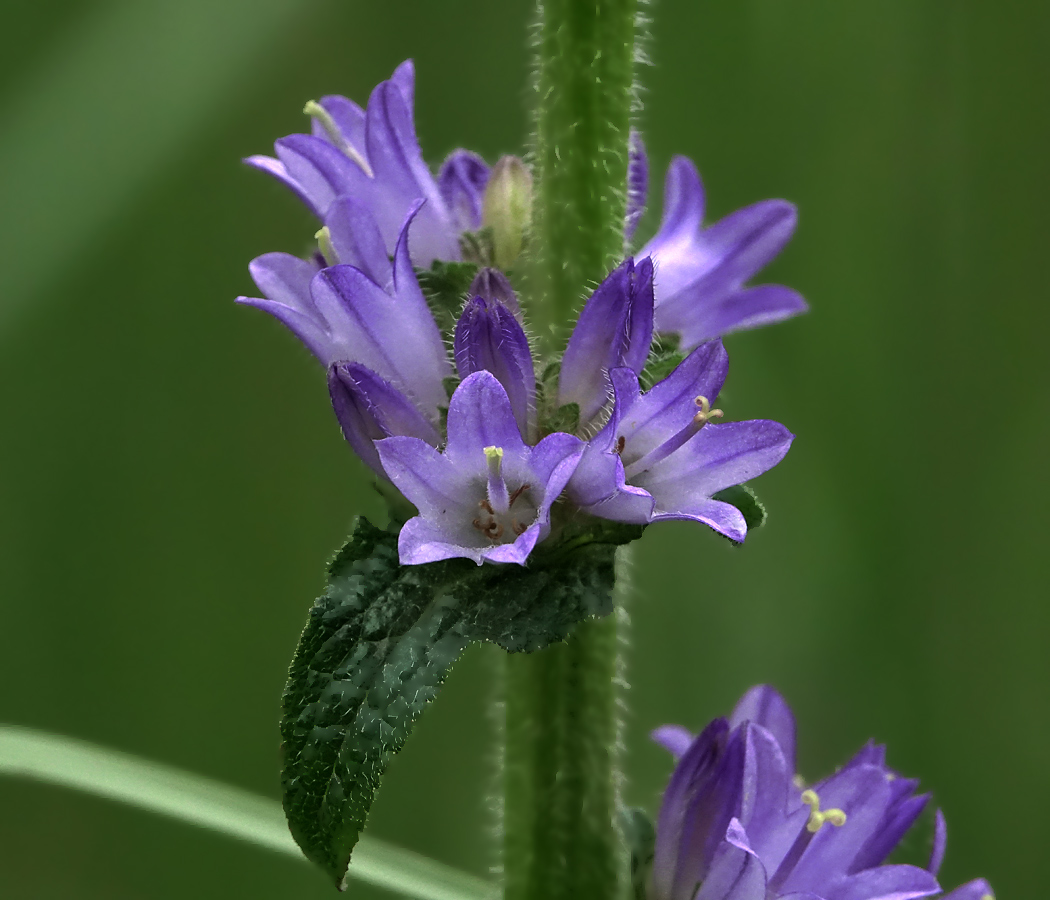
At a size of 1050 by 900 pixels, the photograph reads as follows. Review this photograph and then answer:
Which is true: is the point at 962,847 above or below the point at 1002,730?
below

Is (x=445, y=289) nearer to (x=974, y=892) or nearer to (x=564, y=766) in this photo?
(x=564, y=766)

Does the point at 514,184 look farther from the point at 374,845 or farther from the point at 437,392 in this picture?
the point at 374,845

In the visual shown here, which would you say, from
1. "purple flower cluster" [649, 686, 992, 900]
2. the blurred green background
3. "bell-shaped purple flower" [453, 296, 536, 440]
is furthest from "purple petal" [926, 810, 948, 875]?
the blurred green background

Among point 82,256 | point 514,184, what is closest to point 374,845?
point 514,184

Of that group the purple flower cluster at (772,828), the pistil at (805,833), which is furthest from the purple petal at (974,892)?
the pistil at (805,833)

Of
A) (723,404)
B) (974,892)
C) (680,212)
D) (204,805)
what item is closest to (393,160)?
(680,212)

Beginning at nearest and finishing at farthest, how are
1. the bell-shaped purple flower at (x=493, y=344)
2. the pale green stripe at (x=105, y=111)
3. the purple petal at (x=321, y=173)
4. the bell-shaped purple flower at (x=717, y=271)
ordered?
1. the bell-shaped purple flower at (x=493, y=344)
2. the purple petal at (x=321, y=173)
3. the bell-shaped purple flower at (x=717, y=271)
4. the pale green stripe at (x=105, y=111)

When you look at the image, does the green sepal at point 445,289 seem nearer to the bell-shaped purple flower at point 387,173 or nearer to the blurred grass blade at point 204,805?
the bell-shaped purple flower at point 387,173
